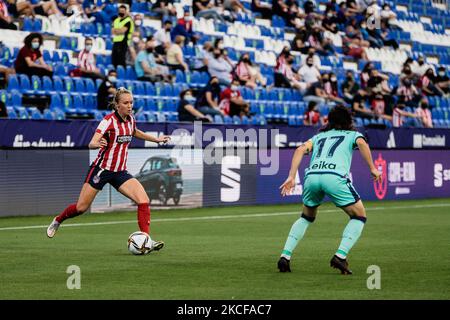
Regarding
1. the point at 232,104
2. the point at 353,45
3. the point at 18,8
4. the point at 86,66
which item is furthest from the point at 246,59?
the point at 353,45

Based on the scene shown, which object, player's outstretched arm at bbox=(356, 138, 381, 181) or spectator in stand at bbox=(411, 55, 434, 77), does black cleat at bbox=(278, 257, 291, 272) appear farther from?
spectator in stand at bbox=(411, 55, 434, 77)

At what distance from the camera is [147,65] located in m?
25.4

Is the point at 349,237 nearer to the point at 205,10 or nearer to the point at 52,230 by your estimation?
the point at 52,230

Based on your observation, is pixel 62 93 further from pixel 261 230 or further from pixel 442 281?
pixel 442 281

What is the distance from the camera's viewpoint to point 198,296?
9.09 meters

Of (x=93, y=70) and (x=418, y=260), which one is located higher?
(x=93, y=70)

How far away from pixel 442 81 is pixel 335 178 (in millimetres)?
26294

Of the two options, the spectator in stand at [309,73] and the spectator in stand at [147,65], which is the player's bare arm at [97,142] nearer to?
the spectator in stand at [147,65]

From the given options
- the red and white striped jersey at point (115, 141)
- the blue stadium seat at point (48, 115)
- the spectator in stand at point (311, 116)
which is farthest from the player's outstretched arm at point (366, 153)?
the spectator in stand at point (311, 116)

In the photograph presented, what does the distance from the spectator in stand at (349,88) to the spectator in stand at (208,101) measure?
6.62 meters

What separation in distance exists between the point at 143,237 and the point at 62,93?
10266 mm

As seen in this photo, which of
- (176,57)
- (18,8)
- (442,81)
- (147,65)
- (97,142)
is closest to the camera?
(97,142)

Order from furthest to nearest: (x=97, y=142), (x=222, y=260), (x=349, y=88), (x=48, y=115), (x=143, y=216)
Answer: (x=349, y=88)
(x=48, y=115)
(x=143, y=216)
(x=97, y=142)
(x=222, y=260)
